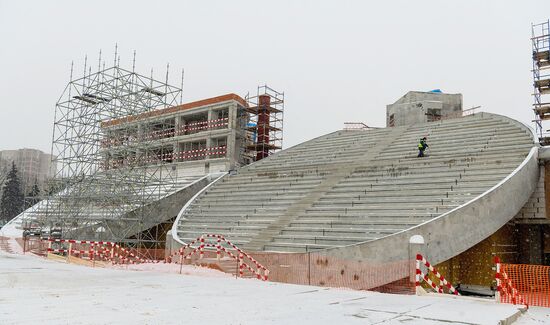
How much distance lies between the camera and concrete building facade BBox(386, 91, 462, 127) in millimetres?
36969

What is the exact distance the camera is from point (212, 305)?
7934 mm

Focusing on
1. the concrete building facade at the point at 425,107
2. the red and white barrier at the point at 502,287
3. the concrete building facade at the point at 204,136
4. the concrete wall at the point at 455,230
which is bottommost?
the red and white barrier at the point at 502,287

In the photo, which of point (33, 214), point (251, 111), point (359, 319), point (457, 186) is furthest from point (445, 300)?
point (33, 214)

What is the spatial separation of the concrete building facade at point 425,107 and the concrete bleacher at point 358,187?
6727 mm

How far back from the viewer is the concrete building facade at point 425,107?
36969 mm

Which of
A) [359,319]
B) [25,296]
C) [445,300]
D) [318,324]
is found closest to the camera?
[318,324]

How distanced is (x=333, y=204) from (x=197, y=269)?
7.04 m

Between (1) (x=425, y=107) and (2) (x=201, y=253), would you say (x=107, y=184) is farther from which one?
(1) (x=425, y=107)

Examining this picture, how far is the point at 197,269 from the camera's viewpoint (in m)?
15.4

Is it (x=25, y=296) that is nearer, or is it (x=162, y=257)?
(x=25, y=296)

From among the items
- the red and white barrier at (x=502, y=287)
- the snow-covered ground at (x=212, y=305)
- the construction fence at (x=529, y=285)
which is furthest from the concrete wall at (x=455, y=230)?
the snow-covered ground at (x=212, y=305)

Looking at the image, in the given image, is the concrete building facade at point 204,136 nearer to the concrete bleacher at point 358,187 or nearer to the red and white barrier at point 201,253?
the concrete bleacher at point 358,187

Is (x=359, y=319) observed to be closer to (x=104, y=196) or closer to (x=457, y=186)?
(x=457, y=186)

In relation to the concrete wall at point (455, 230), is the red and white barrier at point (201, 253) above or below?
below
